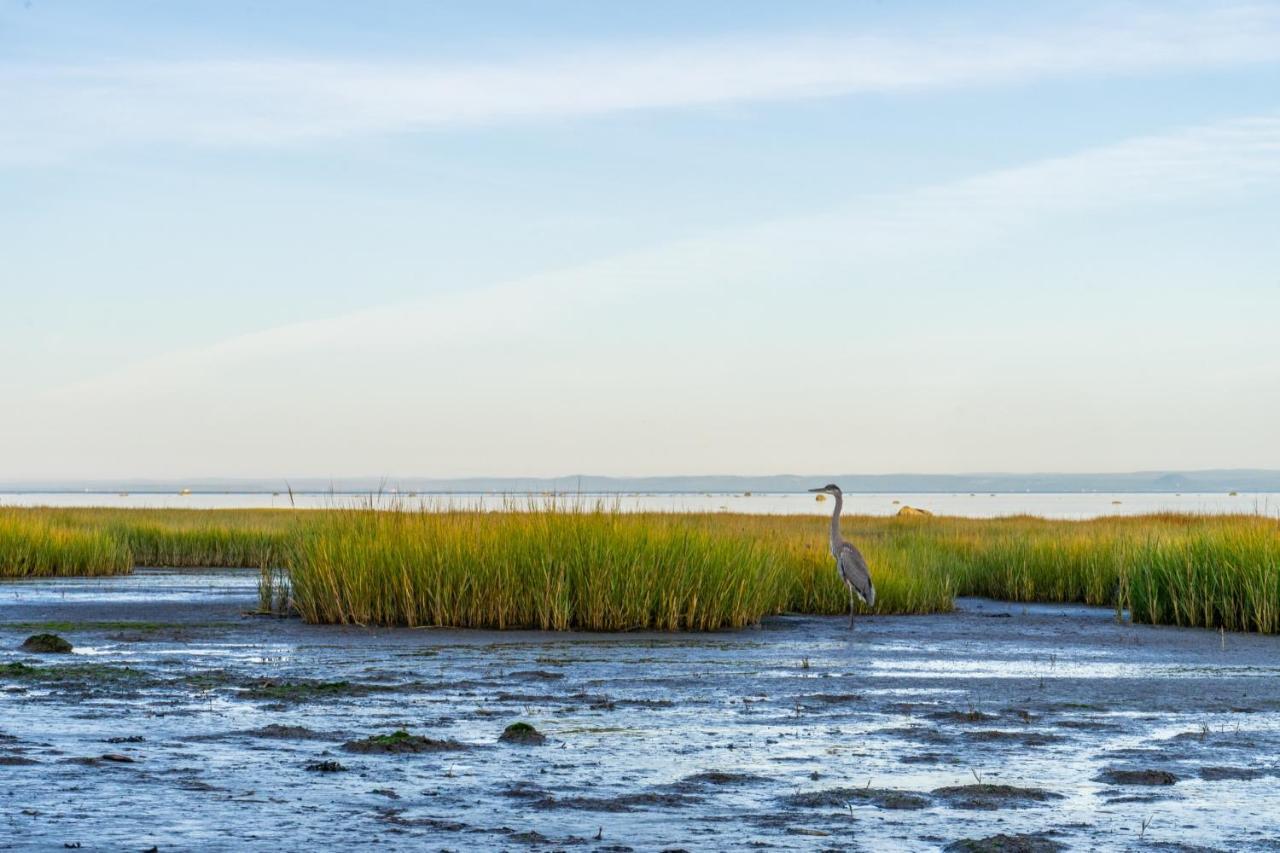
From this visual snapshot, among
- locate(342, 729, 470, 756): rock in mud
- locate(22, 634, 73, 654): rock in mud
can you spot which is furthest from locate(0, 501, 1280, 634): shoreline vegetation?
locate(342, 729, 470, 756): rock in mud

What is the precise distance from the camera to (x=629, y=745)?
8078 millimetres

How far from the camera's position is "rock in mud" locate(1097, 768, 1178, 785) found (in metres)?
7.16

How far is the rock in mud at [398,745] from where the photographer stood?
7746 mm

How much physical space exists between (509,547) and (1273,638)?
26.4 feet

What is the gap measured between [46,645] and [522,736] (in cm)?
659

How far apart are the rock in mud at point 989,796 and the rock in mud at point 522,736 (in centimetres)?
224

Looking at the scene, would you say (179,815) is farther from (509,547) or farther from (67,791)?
(509,547)

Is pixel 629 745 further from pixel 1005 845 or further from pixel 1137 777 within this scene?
pixel 1005 845

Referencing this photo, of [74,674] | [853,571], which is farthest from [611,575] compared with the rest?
[74,674]

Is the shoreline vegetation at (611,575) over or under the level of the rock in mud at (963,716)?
over

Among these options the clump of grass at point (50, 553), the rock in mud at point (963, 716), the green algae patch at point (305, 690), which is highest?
the clump of grass at point (50, 553)

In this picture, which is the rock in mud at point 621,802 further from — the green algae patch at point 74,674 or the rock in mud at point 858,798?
the green algae patch at point 74,674

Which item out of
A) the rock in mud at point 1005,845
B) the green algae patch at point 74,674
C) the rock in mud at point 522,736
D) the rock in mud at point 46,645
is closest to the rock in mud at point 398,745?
the rock in mud at point 522,736

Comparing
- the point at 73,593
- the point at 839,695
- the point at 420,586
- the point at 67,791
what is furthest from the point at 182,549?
the point at 67,791
